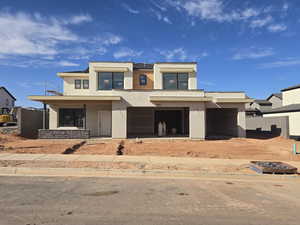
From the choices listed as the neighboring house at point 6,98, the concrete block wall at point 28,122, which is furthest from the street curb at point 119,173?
the neighboring house at point 6,98

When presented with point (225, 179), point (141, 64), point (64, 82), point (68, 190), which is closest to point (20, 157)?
point (68, 190)

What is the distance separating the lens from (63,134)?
1631cm

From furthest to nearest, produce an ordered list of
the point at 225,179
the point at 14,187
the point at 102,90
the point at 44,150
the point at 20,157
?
the point at 102,90 → the point at 44,150 → the point at 20,157 → the point at 225,179 → the point at 14,187

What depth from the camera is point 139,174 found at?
7.76m

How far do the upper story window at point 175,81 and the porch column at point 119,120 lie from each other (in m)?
5.81

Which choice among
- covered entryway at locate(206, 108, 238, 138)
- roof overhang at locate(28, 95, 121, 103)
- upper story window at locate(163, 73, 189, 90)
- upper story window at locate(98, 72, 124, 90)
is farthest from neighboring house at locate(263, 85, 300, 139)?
roof overhang at locate(28, 95, 121, 103)

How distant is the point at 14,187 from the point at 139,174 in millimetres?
4258

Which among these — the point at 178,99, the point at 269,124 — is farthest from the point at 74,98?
the point at 269,124

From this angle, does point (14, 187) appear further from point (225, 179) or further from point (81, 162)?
point (225, 179)

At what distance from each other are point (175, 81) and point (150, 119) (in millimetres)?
4900

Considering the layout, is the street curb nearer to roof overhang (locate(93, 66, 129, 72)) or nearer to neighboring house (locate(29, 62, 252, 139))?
neighboring house (locate(29, 62, 252, 139))

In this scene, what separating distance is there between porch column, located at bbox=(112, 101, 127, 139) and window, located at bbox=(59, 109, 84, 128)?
4.09 meters

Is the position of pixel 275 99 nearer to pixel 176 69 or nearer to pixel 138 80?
pixel 176 69

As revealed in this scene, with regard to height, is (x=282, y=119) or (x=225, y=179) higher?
(x=282, y=119)
